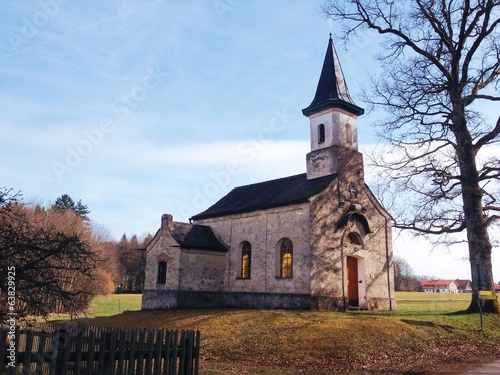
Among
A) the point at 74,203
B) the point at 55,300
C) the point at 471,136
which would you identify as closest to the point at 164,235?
the point at 471,136

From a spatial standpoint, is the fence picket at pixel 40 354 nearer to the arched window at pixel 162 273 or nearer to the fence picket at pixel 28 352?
the fence picket at pixel 28 352

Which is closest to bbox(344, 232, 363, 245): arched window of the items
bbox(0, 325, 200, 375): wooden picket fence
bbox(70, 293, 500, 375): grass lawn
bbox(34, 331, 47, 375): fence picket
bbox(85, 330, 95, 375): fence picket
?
bbox(70, 293, 500, 375): grass lawn

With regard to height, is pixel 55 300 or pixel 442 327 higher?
pixel 55 300

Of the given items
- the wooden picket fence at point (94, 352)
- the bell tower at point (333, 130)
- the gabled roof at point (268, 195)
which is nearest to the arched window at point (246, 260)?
the gabled roof at point (268, 195)

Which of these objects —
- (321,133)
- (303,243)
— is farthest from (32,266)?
(321,133)

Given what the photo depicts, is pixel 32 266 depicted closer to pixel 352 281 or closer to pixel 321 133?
pixel 352 281

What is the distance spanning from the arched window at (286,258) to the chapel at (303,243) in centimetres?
6

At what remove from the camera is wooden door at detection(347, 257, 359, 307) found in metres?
25.2

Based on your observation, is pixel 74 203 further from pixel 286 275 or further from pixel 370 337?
pixel 370 337

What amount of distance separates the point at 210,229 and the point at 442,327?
1766cm

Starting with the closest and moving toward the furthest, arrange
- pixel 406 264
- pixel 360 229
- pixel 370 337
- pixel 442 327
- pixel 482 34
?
pixel 370 337 → pixel 442 327 → pixel 482 34 → pixel 360 229 → pixel 406 264

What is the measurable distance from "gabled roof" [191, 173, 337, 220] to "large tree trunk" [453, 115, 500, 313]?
7374 millimetres

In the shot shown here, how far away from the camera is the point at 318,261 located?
23297 mm

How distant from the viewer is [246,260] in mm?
27641
